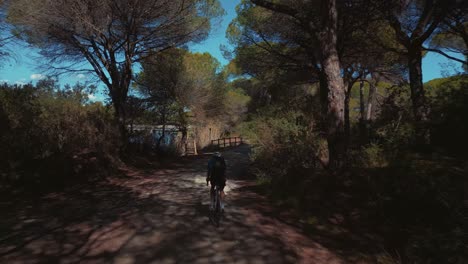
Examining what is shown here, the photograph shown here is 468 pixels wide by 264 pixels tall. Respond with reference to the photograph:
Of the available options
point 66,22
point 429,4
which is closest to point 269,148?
point 429,4

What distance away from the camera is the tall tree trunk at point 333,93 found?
6727 mm

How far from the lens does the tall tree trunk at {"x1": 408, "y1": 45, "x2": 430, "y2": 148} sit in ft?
23.4

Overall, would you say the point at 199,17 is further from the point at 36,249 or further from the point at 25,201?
the point at 36,249

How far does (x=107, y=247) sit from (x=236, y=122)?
30975 millimetres

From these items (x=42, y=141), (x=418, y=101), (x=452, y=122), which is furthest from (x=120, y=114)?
(x=452, y=122)

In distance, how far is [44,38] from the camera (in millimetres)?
11867

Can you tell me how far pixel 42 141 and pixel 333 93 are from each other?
8530 mm

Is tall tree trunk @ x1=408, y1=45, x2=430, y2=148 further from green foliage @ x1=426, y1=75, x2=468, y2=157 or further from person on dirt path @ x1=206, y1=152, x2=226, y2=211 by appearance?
person on dirt path @ x1=206, y1=152, x2=226, y2=211

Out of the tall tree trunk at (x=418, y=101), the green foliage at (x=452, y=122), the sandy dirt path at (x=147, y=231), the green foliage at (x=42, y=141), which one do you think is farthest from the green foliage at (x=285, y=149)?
the green foliage at (x=42, y=141)

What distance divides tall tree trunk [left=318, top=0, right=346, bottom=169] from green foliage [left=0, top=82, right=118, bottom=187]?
26.7 feet

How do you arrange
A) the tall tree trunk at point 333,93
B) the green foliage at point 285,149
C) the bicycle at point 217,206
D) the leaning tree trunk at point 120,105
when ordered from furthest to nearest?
1. the leaning tree trunk at point 120,105
2. the green foliage at point 285,149
3. the tall tree trunk at point 333,93
4. the bicycle at point 217,206

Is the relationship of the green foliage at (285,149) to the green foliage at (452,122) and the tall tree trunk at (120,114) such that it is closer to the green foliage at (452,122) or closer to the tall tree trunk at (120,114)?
the green foliage at (452,122)

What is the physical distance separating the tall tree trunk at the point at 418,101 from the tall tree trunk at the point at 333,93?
209 centimetres

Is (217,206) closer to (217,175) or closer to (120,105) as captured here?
(217,175)
